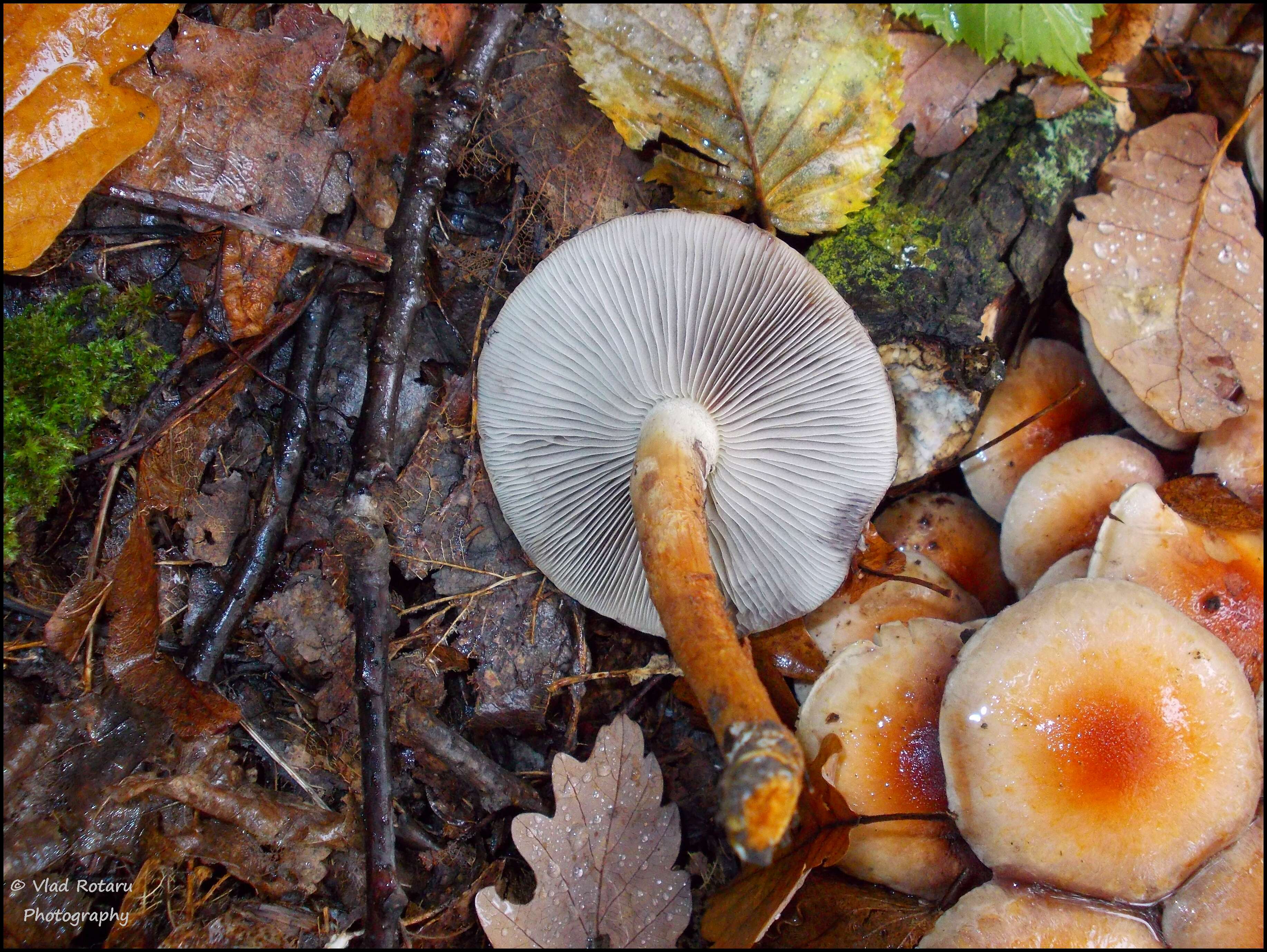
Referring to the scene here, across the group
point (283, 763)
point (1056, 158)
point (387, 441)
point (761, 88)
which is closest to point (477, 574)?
point (387, 441)

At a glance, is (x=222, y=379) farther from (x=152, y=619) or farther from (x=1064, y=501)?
(x=1064, y=501)

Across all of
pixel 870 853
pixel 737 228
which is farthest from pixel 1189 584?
pixel 737 228

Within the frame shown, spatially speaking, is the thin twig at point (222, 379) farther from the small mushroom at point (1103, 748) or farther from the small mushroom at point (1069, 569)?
the small mushroom at point (1069, 569)

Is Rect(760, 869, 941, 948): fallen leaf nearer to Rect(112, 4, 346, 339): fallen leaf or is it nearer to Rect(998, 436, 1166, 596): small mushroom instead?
Rect(998, 436, 1166, 596): small mushroom

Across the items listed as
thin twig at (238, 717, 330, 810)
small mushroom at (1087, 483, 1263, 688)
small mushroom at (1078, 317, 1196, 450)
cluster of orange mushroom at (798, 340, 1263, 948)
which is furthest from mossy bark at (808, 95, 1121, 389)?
thin twig at (238, 717, 330, 810)

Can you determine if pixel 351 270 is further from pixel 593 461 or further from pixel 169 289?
pixel 593 461

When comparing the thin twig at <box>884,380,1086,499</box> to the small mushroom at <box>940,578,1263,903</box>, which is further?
the thin twig at <box>884,380,1086,499</box>

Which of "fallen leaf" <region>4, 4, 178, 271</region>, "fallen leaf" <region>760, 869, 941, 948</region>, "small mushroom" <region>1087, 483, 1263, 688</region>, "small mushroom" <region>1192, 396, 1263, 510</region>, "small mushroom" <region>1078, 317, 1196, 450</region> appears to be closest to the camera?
"fallen leaf" <region>4, 4, 178, 271</region>

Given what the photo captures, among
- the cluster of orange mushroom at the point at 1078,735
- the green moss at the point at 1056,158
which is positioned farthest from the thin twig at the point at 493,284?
the green moss at the point at 1056,158
